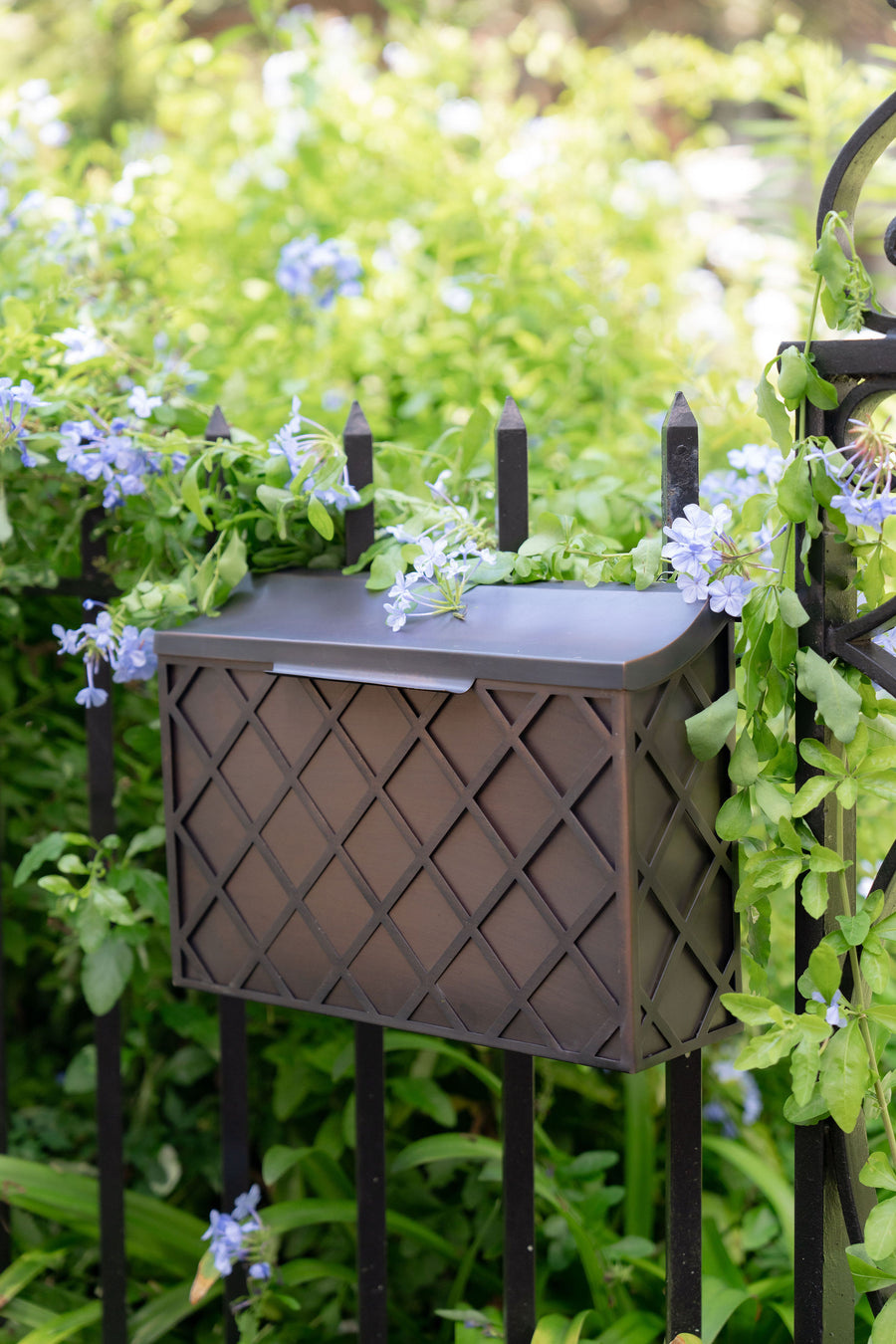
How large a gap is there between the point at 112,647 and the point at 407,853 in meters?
0.40

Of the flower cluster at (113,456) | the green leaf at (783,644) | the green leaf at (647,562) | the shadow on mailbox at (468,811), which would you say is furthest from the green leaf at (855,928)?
the flower cluster at (113,456)

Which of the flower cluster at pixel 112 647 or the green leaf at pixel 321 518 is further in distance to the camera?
the flower cluster at pixel 112 647

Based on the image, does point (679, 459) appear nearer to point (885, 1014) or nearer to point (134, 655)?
point (885, 1014)

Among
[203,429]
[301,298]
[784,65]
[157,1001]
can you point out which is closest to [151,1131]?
[157,1001]

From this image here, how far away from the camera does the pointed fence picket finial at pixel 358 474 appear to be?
1.14 metres

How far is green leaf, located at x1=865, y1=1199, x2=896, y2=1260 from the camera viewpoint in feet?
2.87

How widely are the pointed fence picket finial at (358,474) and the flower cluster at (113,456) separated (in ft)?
0.67

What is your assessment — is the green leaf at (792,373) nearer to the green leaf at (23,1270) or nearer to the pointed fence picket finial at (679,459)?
the pointed fence picket finial at (679,459)

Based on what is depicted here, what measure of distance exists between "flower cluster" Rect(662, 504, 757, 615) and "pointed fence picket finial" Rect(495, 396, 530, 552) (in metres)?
0.19

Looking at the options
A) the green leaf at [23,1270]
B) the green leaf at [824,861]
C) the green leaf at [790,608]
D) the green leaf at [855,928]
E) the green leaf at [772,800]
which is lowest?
the green leaf at [23,1270]

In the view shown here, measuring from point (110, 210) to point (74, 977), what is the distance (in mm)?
1156

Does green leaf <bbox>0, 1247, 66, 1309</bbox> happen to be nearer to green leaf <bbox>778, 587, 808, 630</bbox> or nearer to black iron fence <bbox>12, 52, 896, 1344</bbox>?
black iron fence <bbox>12, 52, 896, 1344</bbox>

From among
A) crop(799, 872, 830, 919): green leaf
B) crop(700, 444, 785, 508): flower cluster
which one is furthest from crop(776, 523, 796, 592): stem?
crop(799, 872, 830, 919): green leaf

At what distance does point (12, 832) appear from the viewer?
1.73 meters
